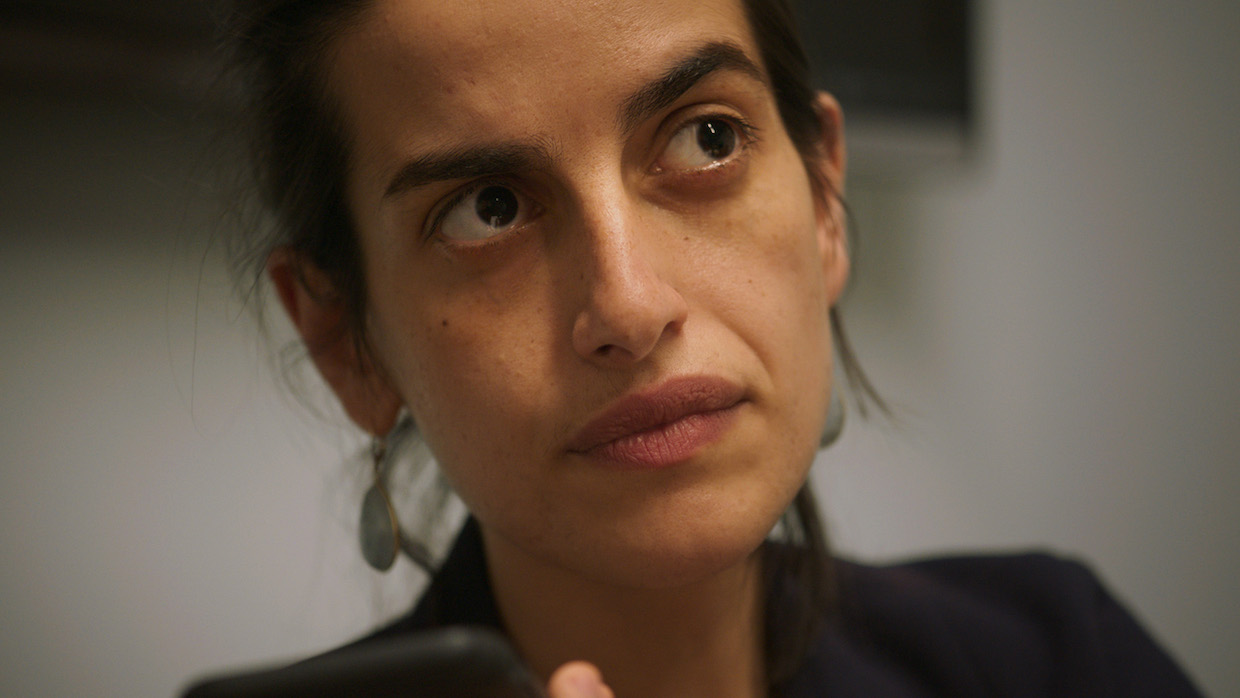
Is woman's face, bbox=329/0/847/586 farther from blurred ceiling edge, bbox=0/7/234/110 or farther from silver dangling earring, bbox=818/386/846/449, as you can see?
blurred ceiling edge, bbox=0/7/234/110

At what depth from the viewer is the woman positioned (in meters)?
0.56

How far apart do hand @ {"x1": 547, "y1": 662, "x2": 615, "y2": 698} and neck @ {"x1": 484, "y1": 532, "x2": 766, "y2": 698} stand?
0.72ft

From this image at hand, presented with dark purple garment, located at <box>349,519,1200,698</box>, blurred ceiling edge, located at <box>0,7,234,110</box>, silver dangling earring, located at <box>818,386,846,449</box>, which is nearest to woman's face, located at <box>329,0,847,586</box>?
silver dangling earring, located at <box>818,386,846,449</box>

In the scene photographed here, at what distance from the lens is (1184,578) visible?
1512 millimetres

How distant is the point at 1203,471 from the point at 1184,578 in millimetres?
183

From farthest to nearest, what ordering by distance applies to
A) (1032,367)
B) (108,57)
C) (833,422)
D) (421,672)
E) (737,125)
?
1. (1032,367)
2. (108,57)
3. (833,422)
4. (737,125)
5. (421,672)

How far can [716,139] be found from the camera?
2.05ft

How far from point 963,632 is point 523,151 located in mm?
629

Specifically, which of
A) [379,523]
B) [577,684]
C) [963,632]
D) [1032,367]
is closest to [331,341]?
[379,523]

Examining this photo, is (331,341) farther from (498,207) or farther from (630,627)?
(630,627)

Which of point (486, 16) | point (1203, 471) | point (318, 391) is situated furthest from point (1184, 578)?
point (486, 16)

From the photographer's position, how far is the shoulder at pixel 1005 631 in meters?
0.82

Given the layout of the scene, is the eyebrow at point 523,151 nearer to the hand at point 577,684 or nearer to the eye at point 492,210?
the eye at point 492,210

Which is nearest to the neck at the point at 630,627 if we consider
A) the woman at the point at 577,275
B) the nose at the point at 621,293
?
the woman at the point at 577,275
